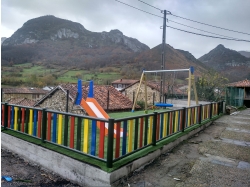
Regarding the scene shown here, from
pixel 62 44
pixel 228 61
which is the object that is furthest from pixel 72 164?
pixel 62 44

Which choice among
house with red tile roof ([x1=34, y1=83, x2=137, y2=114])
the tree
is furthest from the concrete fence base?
the tree

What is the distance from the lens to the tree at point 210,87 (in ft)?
49.3

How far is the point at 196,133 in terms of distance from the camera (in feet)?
20.7

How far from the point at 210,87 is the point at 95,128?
13.7 metres

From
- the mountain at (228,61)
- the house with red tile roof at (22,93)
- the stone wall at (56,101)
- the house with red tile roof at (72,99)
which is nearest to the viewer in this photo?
the house with red tile roof at (72,99)

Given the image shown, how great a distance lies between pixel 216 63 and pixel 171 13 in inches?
1168

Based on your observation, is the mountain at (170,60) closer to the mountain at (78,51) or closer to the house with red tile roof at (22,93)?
the mountain at (78,51)

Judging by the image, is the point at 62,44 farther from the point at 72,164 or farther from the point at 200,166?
the point at 200,166

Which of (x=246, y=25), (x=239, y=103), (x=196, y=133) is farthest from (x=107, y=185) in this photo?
(x=239, y=103)

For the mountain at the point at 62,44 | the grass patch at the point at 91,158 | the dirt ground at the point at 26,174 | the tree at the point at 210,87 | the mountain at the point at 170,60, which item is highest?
the mountain at the point at 62,44

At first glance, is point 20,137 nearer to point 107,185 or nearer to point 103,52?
point 107,185

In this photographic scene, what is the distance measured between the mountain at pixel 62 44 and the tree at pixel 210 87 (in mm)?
29513

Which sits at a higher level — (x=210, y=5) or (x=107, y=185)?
(x=210, y=5)

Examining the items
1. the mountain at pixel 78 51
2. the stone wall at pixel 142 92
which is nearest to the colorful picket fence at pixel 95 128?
the mountain at pixel 78 51
